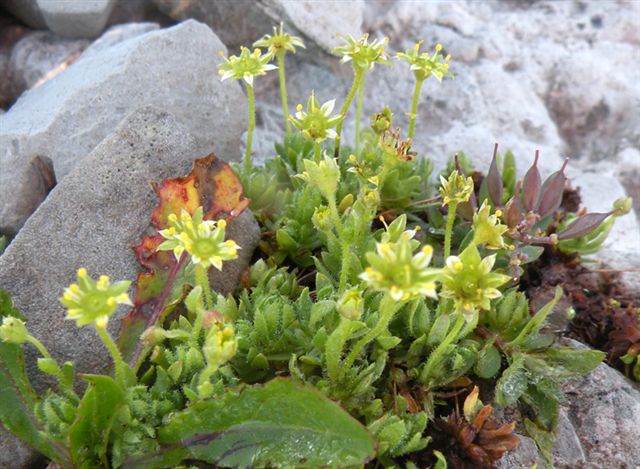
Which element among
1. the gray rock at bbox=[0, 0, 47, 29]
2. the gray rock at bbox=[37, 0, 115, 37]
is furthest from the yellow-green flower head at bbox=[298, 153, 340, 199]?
the gray rock at bbox=[0, 0, 47, 29]

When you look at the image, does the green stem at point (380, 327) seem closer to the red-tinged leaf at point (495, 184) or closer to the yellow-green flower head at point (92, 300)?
the yellow-green flower head at point (92, 300)

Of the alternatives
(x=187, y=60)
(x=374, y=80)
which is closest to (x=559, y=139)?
(x=374, y=80)

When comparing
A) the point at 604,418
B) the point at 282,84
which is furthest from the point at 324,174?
the point at 604,418

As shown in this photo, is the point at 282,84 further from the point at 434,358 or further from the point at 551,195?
the point at 434,358

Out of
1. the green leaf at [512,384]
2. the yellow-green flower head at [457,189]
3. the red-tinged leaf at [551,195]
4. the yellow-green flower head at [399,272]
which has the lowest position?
the green leaf at [512,384]

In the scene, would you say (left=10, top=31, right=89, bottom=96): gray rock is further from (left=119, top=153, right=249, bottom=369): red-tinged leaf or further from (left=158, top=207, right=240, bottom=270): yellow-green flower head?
(left=158, top=207, right=240, bottom=270): yellow-green flower head

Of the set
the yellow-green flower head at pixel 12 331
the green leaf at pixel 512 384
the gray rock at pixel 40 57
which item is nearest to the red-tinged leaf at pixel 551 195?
the green leaf at pixel 512 384

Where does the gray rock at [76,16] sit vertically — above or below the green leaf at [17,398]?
above

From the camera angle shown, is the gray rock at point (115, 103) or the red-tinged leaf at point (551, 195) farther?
the gray rock at point (115, 103)
